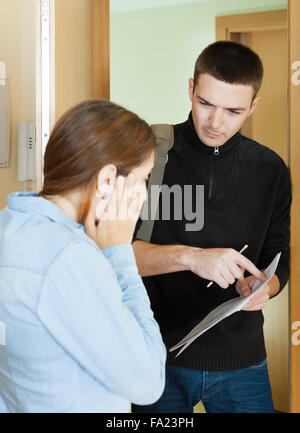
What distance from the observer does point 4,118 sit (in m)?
2.01

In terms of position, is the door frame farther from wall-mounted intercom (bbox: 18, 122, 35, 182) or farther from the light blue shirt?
the light blue shirt

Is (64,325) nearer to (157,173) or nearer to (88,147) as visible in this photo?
(88,147)

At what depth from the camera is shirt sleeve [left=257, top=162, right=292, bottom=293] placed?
145cm

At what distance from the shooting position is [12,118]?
208 cm

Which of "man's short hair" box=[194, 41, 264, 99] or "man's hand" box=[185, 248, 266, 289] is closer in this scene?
"man's hand" box=[185, 248, 266, 289]

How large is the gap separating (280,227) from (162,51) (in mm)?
1407

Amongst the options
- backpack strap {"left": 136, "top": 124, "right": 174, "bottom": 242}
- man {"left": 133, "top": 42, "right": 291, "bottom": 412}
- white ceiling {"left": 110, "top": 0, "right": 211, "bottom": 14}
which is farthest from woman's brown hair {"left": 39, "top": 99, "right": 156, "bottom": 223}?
white ceiling {"left": 110, "top": 0, "right": 211, "bottom": 14}

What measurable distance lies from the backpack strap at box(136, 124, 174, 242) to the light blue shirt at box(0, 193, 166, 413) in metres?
0.63

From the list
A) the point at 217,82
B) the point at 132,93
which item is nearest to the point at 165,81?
the point at 132,93

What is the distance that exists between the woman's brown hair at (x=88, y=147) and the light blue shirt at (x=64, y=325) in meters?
0.06

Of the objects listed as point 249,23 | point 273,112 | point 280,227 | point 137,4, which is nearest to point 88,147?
point 280,227

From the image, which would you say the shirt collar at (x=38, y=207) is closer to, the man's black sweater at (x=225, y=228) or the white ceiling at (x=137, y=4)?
the man's black sweater at (x=225, y=228)
